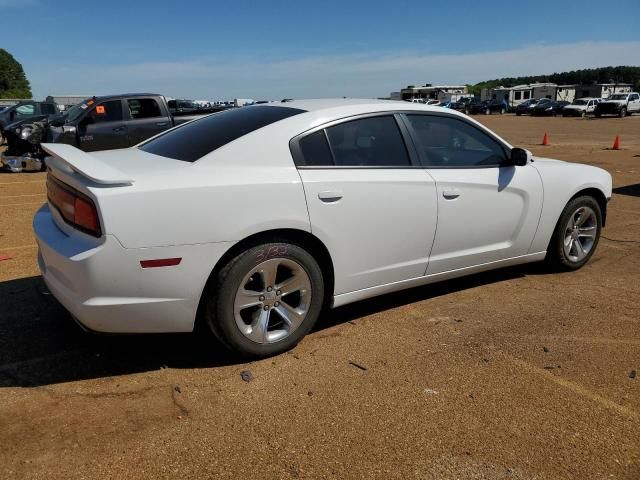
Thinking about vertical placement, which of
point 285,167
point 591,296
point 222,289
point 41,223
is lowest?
point 591,296

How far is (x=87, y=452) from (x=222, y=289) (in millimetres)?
1034

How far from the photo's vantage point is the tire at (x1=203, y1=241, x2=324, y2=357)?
10.2ft

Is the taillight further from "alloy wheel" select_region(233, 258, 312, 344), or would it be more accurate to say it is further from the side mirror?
the side mirror

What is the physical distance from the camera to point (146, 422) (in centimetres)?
270

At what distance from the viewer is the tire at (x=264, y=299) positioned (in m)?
3.10

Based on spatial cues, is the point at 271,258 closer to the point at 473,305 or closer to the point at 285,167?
the point at 285,167

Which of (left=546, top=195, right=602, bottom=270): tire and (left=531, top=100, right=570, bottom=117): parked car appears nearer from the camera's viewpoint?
(left=546, top=195, right=602, bottom=270): tire

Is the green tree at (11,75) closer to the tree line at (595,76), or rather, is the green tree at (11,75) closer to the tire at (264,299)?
the tree line at (595,76)

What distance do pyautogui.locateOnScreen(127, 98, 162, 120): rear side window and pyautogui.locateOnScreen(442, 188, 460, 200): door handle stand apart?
365 inches

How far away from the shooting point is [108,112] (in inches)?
454

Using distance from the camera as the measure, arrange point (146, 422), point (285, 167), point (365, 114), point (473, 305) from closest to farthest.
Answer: point (146, 422) → point (285, 167) → point (365, 114) → point (473, 305)

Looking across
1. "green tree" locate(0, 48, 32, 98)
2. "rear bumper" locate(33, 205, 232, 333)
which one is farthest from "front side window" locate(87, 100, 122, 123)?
"green tree" locate(0, 48, 32, 98)

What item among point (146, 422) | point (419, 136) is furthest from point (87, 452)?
point (419, 136)

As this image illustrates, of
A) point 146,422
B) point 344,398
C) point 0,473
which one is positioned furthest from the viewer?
point 344,398
